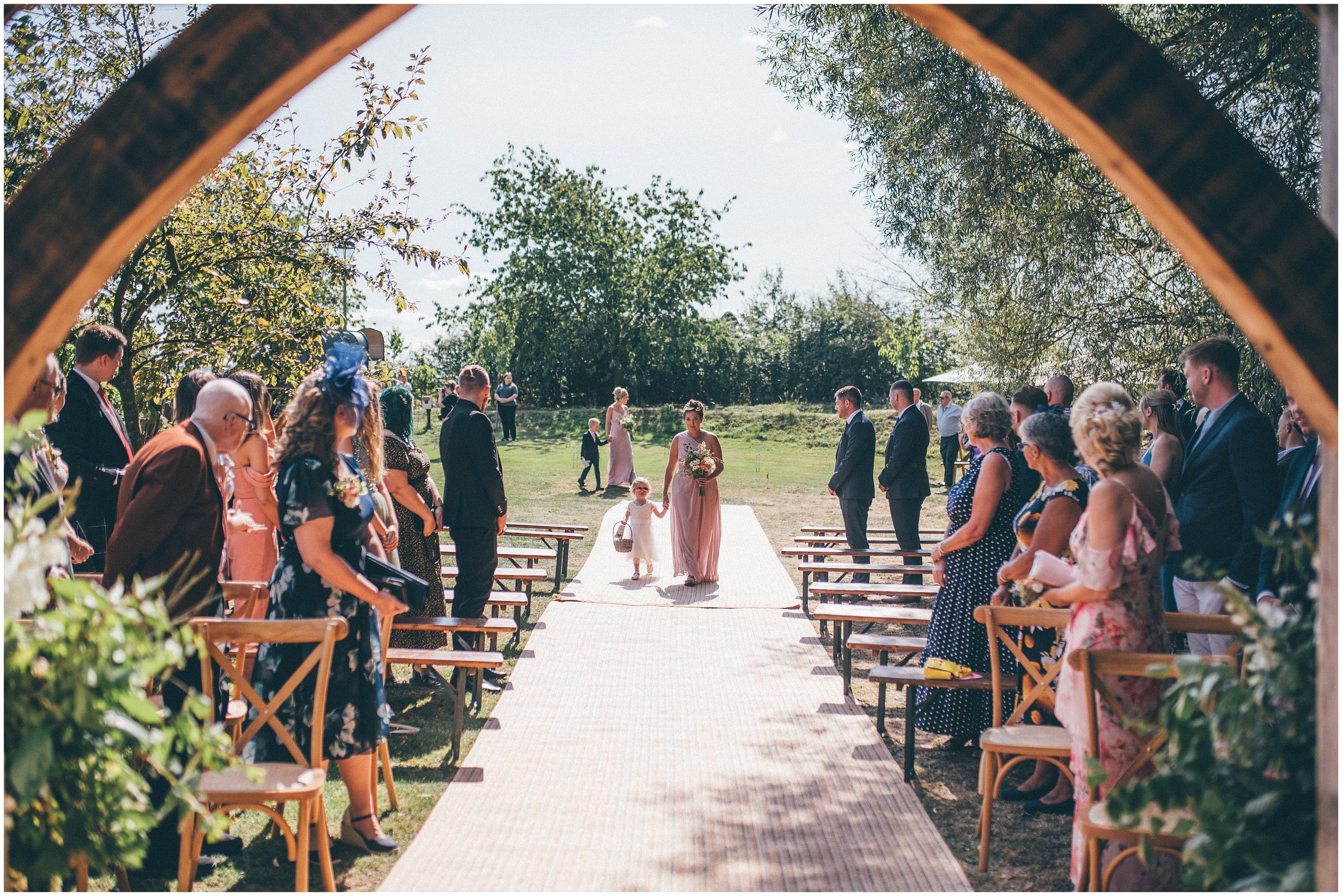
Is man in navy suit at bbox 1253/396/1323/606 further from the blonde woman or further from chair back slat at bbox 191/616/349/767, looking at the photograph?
chair back slat at bbox 191/616/349/767

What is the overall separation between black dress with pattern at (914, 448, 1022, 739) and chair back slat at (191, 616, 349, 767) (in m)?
3.33

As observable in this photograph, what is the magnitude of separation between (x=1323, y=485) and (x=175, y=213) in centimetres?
741

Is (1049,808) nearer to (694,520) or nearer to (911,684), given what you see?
(911,684)

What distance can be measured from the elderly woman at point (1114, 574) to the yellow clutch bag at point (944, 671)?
116cm

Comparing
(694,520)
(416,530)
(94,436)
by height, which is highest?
(94,436)

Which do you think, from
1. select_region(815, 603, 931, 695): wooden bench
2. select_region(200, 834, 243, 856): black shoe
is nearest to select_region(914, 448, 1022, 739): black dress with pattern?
select_region(815, 603, 931, 695): wooden bench

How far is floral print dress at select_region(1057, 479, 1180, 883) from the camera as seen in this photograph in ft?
12.1

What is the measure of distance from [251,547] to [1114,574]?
4.98 m

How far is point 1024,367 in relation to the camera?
10.9 meters

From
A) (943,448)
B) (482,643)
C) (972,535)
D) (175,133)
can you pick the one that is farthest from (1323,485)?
(943,448)

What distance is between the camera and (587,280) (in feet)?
129

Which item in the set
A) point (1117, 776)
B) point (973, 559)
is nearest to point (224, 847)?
point (1117, 776)

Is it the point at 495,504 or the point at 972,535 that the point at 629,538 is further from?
the point at 972,535

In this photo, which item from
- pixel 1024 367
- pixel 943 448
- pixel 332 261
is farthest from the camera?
pixel 943 448
